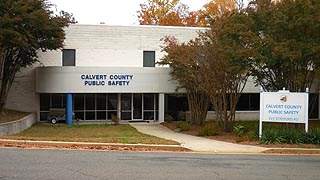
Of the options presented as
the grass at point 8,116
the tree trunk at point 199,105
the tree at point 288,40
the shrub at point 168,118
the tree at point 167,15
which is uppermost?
the tree at point 167,15

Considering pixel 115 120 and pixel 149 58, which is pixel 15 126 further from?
pixel 149 58

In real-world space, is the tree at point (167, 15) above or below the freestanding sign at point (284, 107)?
above

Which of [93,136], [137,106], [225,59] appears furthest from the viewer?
[137,106]

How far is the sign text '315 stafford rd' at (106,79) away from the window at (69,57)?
157 inches

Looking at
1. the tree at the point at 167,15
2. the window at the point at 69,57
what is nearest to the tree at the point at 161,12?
the tree at the point at 167,15

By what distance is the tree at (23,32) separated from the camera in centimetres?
2864

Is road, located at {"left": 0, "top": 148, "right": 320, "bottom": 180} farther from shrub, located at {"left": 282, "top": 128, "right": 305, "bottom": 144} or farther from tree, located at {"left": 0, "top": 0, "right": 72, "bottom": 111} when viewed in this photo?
tree, located at {"left": 0, "top": 0, "right": 72, "bottom": 111}

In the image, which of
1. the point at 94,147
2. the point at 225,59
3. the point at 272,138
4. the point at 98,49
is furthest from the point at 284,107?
the point at 98,49

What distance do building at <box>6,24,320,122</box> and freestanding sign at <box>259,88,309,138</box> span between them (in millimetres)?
17546

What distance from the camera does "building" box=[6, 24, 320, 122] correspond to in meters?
37.8

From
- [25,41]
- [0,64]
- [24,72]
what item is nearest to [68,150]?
[25,41]

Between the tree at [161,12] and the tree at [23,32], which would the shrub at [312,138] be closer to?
the tree at [23,32]

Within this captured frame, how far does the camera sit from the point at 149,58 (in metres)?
42.4

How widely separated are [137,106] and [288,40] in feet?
66.1
